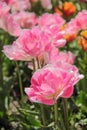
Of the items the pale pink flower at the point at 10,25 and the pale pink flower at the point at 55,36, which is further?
the pale pink flower at the point at 10,25

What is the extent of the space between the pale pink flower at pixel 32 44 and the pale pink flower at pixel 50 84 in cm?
26

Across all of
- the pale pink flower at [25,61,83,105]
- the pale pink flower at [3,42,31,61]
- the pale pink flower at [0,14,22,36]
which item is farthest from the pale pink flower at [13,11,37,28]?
the pale pink flower at [25,61,83,105]

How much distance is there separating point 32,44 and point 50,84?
323 millimetres

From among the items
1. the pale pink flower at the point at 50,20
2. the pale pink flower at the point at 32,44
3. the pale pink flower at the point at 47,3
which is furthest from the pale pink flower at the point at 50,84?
the pale pink flower at the point at 47,3

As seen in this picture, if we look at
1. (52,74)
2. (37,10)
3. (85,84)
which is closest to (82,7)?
(37,10)

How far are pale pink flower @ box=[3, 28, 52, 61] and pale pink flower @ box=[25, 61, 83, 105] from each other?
10.2 inches

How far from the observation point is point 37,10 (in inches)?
163

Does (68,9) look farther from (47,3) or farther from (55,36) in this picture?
(55,36)

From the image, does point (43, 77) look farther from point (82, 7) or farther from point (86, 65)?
point (82, 7)

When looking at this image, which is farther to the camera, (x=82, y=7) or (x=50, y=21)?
(x=82, y=7)

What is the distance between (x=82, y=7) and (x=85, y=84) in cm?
129

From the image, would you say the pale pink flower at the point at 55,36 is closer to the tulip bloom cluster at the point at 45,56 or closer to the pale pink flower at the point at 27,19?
the tulip bloom cluster at the point at 45,56

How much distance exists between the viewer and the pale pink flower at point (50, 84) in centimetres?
162

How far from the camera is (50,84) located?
1618mm
